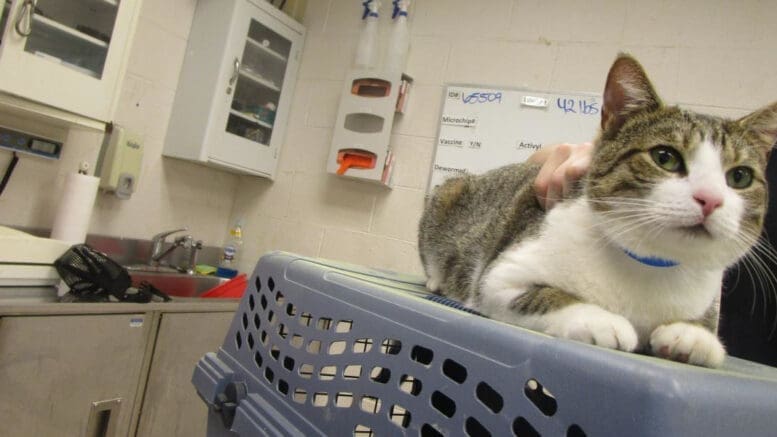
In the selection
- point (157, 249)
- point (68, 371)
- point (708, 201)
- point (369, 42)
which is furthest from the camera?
point (369, 42)

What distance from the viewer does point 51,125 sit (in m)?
1.88

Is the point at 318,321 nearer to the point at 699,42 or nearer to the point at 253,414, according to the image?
the point at 253,414

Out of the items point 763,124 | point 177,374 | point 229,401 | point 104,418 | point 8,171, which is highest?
point 763,124

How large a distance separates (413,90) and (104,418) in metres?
1.95

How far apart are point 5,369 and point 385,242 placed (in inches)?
61.4

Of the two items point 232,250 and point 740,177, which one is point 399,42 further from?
point 740,177

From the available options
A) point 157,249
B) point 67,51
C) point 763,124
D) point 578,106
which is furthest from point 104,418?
point 578,106

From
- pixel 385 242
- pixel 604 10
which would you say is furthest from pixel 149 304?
pixel 604 10

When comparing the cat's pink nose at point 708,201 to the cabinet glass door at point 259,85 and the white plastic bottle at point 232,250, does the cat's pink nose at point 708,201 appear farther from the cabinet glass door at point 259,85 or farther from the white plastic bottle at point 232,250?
the white plastic bottle at point 232,250

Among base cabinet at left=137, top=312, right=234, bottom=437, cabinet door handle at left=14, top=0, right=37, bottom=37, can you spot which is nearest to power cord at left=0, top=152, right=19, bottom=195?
cabinet door handle at left=14, top=0, right=37, bottom=37

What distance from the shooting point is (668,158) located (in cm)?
63

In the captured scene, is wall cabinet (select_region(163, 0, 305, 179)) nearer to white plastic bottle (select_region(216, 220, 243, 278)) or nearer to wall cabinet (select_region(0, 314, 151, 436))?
white plastic bottle (select_region(216, 220, 243, 278))

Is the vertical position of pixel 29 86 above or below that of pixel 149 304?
above

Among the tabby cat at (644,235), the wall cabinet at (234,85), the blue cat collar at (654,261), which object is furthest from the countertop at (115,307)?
the blue cat collar at (654,261)
